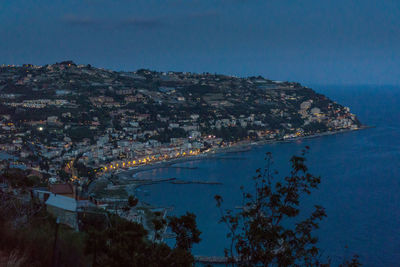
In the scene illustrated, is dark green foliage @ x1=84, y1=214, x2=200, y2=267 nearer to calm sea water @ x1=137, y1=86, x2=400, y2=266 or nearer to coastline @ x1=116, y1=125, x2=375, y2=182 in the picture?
calm sea water @ x1=137, y1=86, x2=400, y2=266

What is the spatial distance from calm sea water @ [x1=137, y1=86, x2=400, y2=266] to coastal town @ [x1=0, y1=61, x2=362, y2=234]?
6.57 ft

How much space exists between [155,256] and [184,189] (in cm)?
1438

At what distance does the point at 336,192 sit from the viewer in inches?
662

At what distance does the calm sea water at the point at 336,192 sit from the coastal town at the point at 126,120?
2.00m

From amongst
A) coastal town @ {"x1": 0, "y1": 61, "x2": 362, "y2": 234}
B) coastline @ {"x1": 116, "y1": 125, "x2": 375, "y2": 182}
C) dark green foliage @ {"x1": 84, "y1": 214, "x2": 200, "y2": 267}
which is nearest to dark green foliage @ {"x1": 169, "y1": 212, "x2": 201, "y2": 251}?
dark green foliage @ {"x1": 84, "y1": 214, "x2": 200, "y2": 267}

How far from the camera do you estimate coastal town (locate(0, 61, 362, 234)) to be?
18.1 metres

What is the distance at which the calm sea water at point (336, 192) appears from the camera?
1125 centimetres

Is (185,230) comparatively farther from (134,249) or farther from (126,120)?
(126,120)

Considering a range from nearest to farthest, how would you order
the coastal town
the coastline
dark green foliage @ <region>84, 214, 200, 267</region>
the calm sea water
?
dark green foliage @ <region>84, 214, 200, 267</region> → the calm sea water → the coastal town → the coastline

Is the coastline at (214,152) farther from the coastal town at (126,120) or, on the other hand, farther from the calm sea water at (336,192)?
the calm sea water at (336,192)

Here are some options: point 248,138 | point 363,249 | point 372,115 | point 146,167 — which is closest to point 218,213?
point 363,249

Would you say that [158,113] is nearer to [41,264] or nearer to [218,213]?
[218,213]

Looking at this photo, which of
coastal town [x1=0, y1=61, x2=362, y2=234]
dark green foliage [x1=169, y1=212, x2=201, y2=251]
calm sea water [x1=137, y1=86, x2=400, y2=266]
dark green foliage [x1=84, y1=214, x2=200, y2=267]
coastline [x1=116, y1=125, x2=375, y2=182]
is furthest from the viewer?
coastline [x1=116, y1=125, x2=375, y2=182]

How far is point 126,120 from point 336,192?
661 inches
